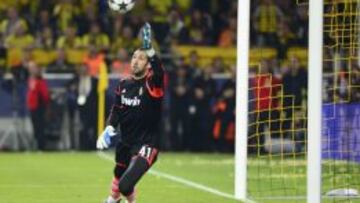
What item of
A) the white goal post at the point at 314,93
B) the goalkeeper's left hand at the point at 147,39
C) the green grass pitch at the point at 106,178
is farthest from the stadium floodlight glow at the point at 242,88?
the white goal post at the point at 314,93

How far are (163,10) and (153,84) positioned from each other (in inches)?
663

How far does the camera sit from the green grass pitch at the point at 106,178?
15688 millimetres

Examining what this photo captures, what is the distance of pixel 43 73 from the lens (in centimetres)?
2597

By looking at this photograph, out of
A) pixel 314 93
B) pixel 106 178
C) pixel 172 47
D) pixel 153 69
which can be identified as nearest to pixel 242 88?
pixel 153 69

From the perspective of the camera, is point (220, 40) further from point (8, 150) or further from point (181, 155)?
point (8, 150)

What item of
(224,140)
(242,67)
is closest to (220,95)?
(224,140)

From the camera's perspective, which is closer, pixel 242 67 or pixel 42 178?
pixel 242 67

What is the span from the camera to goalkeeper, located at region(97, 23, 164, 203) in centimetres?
1292

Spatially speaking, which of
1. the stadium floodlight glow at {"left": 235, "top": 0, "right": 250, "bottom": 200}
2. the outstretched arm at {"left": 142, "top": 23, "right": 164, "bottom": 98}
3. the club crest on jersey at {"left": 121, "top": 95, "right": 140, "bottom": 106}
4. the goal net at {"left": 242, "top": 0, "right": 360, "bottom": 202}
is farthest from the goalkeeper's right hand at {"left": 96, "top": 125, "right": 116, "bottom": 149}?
the stadium floodlight glow at {"left": 235, "top": 0, "right": 250, "bottom": 200}

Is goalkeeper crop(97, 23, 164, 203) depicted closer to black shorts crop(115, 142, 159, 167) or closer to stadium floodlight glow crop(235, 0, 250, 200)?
black shorts crop(115, 142, 159, 167)

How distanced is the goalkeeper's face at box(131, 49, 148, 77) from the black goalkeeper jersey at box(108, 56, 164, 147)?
10cm

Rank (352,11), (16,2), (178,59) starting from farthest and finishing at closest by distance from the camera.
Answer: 1. (16,2)
2. (178,59)
3. (352,11)

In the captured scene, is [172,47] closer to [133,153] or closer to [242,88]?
[242,88]

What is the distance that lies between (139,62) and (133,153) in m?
1.16
